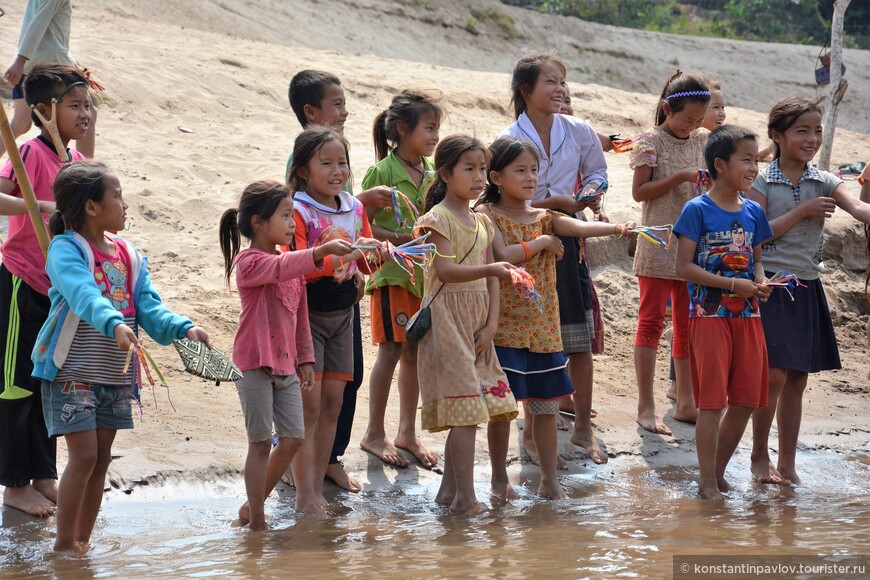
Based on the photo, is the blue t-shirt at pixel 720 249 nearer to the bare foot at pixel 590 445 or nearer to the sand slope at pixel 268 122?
the bare foot at pixel 590 445

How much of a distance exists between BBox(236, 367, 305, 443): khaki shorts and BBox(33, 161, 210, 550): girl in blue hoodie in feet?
1.60

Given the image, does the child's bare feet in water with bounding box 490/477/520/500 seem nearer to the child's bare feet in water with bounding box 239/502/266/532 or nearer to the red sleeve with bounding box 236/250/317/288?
the child's bare feet in water with bounding box 239/502/266/532

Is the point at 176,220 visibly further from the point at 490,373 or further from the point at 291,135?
the point at 490,373

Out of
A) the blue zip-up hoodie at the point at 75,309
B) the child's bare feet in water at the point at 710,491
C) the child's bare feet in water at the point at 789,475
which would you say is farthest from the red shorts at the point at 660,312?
the blue zip-up hoodie at the point at 75,309

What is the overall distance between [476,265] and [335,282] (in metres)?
0.65

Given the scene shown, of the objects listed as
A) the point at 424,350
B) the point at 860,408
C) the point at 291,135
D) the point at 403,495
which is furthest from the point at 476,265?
the point at 291,135

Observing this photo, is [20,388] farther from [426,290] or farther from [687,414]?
[687,414]

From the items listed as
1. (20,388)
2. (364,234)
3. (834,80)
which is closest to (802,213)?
(364,234)

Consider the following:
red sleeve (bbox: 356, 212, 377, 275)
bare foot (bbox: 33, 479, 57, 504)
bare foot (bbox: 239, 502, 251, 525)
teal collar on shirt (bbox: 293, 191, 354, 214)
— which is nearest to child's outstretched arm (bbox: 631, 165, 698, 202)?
red sleeve (bbox: 356, 212, 377, 275)

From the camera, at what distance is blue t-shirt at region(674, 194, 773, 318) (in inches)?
213

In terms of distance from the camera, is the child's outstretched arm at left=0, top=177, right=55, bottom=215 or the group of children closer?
the group of children

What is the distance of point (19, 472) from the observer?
16.1ft

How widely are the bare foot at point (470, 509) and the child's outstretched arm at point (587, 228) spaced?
1.36 m

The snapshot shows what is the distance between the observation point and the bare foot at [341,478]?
5.42 meters
